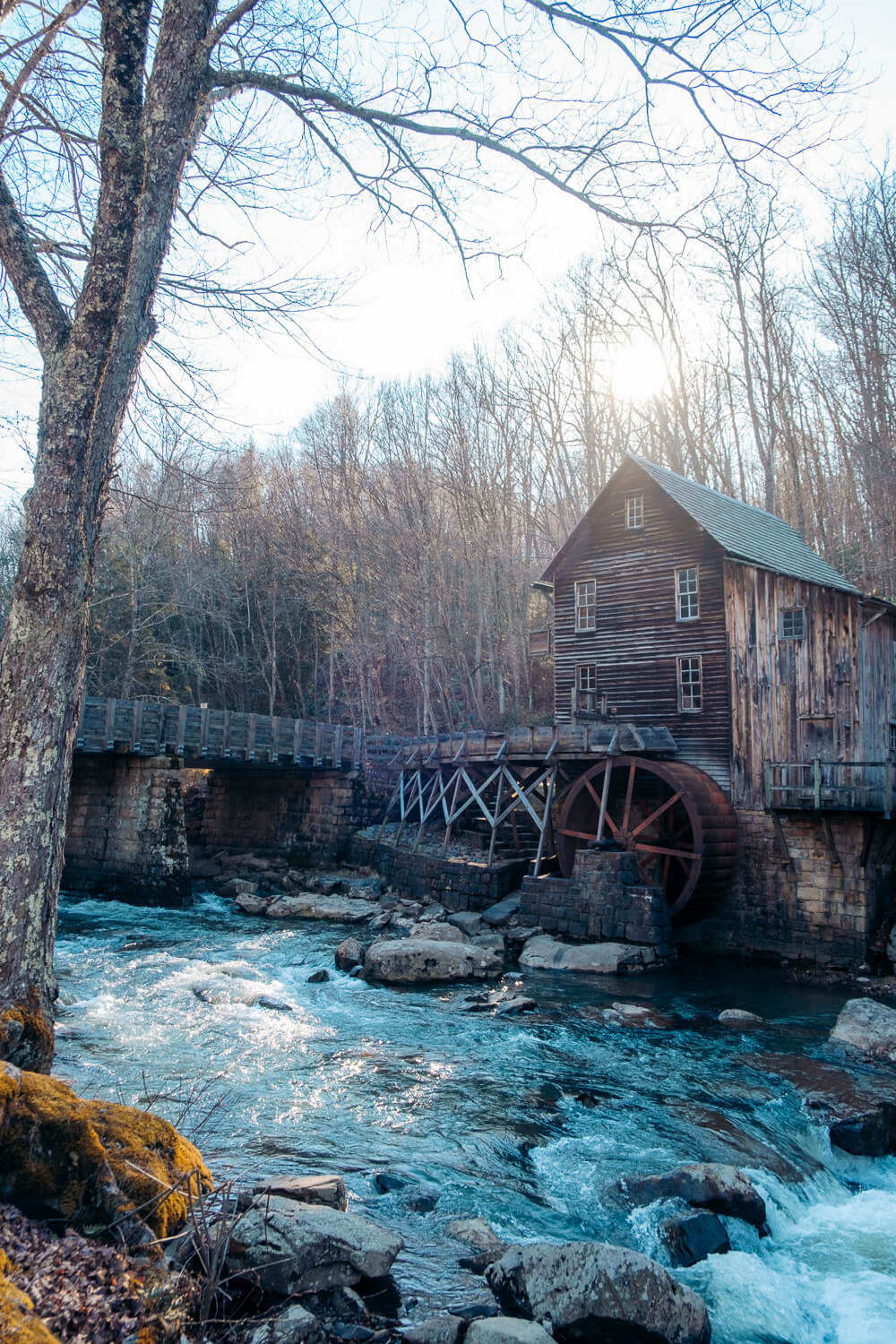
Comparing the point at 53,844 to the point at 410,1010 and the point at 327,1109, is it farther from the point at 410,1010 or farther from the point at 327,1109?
the point at 410,1010

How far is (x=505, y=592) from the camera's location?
96.9 ft

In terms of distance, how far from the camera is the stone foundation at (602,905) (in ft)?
49.7

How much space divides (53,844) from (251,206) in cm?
460

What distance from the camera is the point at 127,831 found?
2069cm

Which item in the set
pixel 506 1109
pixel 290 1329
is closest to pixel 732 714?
pixel 506 1109

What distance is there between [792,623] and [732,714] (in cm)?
206

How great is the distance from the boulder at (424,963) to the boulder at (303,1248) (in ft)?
25.6

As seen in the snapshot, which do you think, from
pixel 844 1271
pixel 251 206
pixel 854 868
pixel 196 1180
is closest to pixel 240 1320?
pixel 196 1180

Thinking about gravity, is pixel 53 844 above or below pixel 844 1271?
above

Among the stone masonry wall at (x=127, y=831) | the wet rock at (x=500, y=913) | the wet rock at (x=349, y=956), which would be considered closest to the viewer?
the wet rock at (x=349, y=956)

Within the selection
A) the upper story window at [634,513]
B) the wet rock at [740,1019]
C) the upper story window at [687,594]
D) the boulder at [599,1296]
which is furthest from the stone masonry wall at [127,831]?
the boulder at [599,1296]

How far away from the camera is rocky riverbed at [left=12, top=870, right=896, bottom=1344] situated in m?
4.70

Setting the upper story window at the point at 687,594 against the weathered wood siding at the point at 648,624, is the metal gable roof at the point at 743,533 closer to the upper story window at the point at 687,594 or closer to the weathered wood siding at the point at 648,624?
the weathered wood siding at the point at 648,624

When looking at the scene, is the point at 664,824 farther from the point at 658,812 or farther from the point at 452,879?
the point at 452,879
